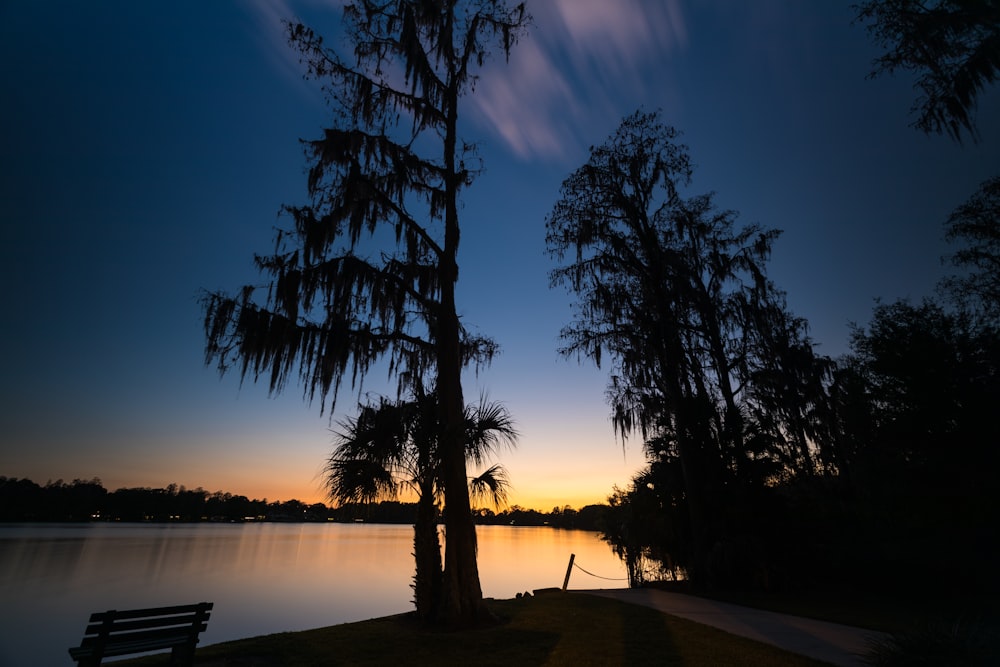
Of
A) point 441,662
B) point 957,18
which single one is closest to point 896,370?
point 957,18

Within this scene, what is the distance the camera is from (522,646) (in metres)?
7.27

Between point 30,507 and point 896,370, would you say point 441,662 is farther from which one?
point 30,507

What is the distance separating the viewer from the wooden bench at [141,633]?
203 inches

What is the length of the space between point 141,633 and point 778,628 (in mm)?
9741

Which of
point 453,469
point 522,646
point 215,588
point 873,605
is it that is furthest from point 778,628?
point 215,588

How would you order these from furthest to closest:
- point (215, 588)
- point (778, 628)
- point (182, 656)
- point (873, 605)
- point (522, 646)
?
point (215, 588) → point (873, 605) → point (778, 628) → point (522, 646) → point (182, 656)

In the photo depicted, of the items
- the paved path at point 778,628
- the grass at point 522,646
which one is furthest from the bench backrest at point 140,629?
the paved path at point 778,628

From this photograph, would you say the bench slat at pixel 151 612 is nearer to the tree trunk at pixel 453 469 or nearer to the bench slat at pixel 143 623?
the bench slat at pixel 143 623

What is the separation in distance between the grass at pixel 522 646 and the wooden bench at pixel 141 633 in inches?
29.6

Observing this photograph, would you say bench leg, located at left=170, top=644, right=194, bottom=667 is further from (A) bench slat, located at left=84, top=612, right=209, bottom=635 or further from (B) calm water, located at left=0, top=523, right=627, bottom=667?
(B) calm water, located at left=0, top=523, right=627, bottom=667

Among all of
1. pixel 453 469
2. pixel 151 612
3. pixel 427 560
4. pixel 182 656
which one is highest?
pixel 453 469

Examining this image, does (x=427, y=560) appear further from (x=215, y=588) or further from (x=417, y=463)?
(x=215, y=588)

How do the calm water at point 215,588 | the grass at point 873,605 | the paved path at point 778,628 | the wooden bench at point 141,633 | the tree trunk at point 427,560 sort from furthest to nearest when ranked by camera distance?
the calm water at point 215,588 → the tree trunk at point 427,560 → the grass at point 873,605 → the paved path at point 778,628 → the wooden bench at point 141,633

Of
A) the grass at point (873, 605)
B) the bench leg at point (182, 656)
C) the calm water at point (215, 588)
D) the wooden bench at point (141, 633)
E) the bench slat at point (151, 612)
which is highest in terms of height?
the bench slat at point (151, 612)
